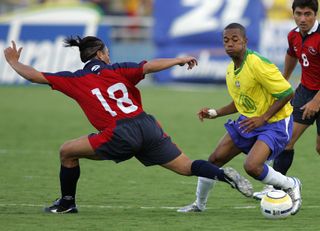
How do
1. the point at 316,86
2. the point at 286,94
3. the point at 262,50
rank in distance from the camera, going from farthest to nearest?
1. the point at 262,50
2. the point at 316,86
3. the point at 286,94

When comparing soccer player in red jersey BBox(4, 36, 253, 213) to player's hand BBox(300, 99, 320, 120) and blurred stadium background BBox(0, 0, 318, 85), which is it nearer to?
player's hand BBox(300, 99, 320, 120)

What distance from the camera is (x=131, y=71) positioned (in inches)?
341

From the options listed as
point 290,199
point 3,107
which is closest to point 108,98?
point 290,199

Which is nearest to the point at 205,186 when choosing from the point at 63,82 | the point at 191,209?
the point at 191,209

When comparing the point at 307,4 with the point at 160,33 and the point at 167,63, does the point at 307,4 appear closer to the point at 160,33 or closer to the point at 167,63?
the point at 167,63

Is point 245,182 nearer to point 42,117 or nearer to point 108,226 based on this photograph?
point 108,226

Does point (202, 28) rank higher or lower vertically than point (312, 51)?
lower

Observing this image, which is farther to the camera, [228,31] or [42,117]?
[42,117]

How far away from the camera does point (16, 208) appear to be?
9188mm

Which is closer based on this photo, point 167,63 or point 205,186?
point 167,63

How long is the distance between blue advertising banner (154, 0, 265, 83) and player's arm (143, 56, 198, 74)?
16827 mm

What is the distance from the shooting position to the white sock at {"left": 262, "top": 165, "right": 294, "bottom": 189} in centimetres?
879

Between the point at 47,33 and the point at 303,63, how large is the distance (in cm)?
1527

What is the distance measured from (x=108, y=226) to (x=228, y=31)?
2150 millimetres
